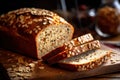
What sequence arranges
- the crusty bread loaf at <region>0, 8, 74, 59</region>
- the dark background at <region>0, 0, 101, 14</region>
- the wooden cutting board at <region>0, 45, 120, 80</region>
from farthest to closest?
1. the dark background at <region>0, 0, 101, 14</region>
2. the crusty bread loaf at <region>0, 8, 74, 59</region>
3. the wooden cutting board at <region>0, 45, 120, 80</region>

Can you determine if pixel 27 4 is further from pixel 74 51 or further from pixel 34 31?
pixel 74 51

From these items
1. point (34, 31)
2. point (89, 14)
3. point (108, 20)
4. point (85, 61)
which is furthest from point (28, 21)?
point (89, 14)

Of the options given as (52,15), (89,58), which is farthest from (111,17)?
(89,58)

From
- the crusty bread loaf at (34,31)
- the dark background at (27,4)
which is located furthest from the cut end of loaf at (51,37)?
the dark background at (27,4)

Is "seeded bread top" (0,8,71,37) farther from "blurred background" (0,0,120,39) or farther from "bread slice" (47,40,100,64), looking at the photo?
"blurred background" (0,0,120,39)

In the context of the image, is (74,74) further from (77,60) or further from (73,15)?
(73,15)

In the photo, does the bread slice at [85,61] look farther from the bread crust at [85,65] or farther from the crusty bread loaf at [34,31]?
the crusty bread loaf at [34,31]

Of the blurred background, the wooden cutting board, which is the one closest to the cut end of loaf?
the wooden cutting board

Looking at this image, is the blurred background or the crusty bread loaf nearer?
the crusty bread loaf
